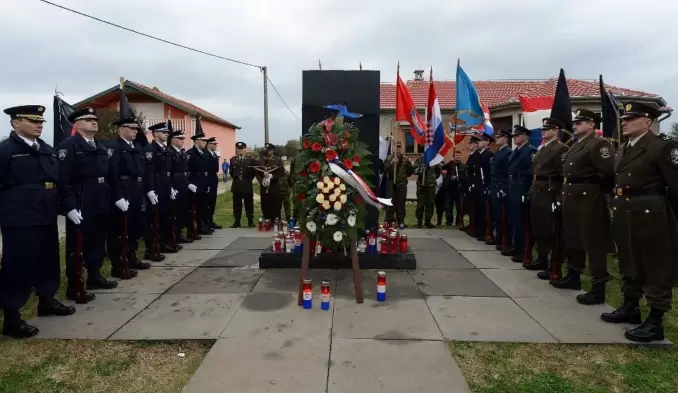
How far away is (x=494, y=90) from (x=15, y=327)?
82.3 ft

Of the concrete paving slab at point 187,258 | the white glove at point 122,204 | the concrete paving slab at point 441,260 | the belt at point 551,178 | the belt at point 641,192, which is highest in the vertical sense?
the belt at point 551,178

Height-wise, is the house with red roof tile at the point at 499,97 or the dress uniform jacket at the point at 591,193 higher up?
the house with red roof tile at the point at 499,97

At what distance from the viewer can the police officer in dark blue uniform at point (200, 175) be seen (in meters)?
8.95

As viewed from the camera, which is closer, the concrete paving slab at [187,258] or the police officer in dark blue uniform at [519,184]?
the police officer in dark blue uniform at [519,184]

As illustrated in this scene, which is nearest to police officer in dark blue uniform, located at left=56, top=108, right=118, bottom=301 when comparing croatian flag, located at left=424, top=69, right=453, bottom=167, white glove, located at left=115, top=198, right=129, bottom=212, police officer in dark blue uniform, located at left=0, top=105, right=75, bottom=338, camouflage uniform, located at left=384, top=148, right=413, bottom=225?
white glove, located at left=115, top=198, right=129, bottom=212

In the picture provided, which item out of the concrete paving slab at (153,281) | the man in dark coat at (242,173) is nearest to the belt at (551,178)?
the concrete paving slab at (153,281)

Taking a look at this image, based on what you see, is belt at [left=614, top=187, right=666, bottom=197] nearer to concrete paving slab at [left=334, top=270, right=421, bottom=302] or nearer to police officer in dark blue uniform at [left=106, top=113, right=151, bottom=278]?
concrete paving slab at [left=334, top=270, right=421, bottom=302]

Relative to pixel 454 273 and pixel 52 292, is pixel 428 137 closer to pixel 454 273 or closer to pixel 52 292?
pixel 454 273

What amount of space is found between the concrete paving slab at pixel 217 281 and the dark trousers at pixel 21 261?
58.9 inches

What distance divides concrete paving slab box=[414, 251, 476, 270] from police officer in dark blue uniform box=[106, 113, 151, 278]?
4161 millimetres

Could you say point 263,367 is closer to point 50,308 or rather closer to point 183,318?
point 183,318

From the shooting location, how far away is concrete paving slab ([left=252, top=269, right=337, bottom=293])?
5.48 meters

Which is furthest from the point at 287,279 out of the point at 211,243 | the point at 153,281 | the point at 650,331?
the point at 650,331

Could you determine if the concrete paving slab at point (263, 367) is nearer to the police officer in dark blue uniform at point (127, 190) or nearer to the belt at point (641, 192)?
the police officer in dark blue uniform at point (127, 190)
